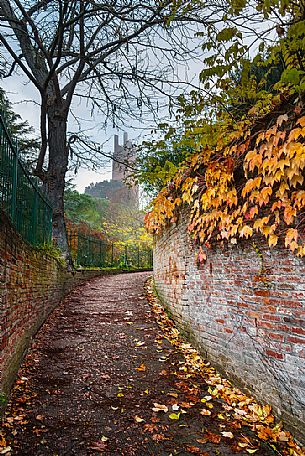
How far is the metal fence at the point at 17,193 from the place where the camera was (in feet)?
12.9

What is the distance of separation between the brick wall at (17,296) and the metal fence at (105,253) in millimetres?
7453

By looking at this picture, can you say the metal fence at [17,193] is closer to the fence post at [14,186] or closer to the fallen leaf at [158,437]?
the fence post at [14,186]

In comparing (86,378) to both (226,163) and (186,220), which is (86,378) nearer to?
(186,220)

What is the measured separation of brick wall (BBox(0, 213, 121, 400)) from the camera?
3336 mm

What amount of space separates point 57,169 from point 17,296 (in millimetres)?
7186

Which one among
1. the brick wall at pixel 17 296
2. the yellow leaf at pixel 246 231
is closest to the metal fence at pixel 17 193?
the brick wall at pixel 17 296

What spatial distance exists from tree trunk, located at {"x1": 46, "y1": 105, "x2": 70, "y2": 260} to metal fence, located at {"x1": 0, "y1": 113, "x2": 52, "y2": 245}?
3.52 m

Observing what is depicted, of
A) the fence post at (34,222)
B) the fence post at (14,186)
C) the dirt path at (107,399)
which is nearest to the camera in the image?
the dirt path at (107,399)

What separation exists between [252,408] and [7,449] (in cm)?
229

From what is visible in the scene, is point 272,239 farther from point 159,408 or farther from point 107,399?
point 107,399

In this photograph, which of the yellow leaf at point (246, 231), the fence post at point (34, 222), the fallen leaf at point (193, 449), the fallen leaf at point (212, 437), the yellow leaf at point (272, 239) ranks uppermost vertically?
the fence post at point (34, 222)

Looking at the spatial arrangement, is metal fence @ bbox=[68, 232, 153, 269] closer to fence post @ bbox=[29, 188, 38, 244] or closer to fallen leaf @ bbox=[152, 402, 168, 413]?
fence post @ bbox=[29, 188, 38, 244]

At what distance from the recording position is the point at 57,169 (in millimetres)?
10562

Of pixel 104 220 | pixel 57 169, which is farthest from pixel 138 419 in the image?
pixel 104 220
